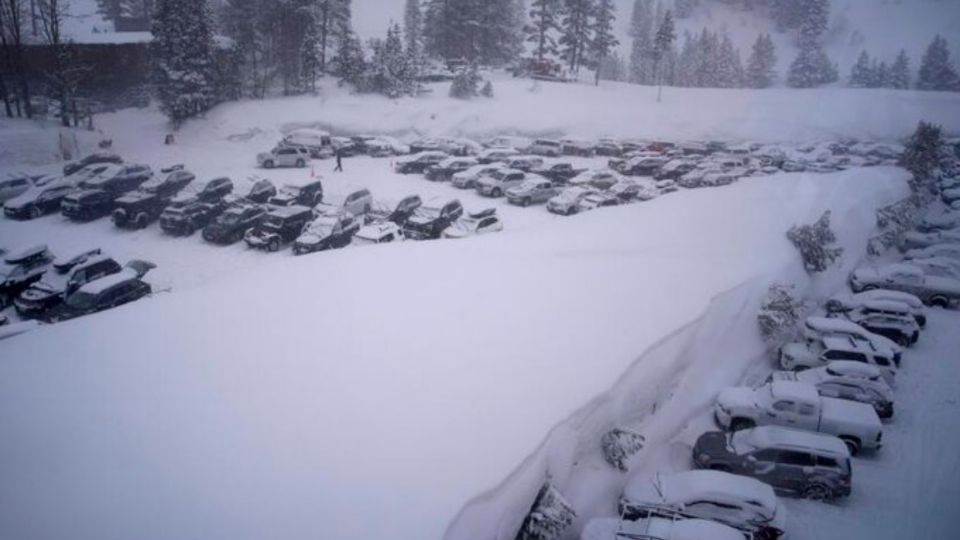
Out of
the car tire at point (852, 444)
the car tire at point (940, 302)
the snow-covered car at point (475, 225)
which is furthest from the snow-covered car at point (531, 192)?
the car tire at point (852, 444)

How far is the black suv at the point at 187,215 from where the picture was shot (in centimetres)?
2233

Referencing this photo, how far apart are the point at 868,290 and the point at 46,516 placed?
86.3ft

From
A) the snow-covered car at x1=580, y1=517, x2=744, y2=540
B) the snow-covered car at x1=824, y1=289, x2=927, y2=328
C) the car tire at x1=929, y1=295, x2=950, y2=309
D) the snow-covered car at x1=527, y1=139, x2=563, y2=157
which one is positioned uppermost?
the snow-covered car at x1=527, y1=139, x2=563, y2=157

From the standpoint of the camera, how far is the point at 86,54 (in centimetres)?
3105

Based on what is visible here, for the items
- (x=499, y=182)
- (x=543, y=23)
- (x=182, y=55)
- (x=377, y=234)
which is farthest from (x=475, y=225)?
(x=543, y=23)

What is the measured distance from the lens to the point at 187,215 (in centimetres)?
2248

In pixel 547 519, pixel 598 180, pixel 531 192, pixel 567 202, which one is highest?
pixel 598 180

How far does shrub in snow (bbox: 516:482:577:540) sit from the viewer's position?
892 centimetres

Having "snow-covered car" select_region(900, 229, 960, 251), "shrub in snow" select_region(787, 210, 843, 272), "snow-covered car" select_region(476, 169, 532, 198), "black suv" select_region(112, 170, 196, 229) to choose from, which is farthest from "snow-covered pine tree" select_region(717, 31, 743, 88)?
"black suv" select_region(112, 170, 196, 229)

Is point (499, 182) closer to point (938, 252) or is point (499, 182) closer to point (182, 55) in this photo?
point (938, 252)

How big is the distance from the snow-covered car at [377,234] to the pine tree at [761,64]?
204ft

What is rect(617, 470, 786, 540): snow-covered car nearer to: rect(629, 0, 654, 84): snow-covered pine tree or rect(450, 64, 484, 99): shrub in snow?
rect(450, 64, 484, 99): shrub in snow

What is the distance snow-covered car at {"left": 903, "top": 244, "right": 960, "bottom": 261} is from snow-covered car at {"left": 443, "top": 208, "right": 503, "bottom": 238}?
770 inches

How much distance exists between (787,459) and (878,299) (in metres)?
10.9
